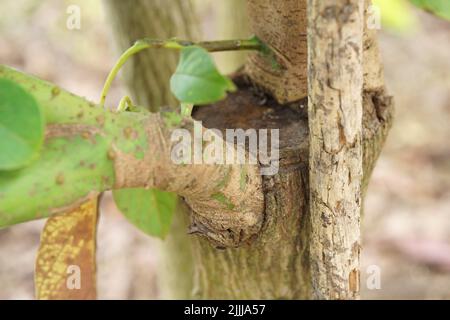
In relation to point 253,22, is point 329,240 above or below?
below

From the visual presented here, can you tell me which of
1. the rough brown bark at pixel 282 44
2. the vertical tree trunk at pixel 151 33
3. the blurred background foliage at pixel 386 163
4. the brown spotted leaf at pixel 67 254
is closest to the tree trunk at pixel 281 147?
the rough brown bark at pixel 282 44

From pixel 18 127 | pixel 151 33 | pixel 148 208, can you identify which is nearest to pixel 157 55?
pixel 151 33

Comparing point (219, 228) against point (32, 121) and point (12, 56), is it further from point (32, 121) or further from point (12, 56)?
point (12, 56)

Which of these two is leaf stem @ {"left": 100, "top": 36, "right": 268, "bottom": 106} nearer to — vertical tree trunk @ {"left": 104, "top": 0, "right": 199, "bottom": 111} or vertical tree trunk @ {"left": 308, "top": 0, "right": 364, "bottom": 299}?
vertical tree trunk @ {"left": 308, "top": 0, "right": 364, "bottom": 299}

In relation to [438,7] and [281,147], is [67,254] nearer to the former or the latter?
[281,147]

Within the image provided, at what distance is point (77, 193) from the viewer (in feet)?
1.98

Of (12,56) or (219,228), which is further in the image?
(12,56)

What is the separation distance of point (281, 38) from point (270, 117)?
4.4 inches

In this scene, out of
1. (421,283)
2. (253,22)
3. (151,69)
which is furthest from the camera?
(421,283)

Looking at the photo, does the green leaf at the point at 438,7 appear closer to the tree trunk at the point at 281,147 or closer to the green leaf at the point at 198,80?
the tree trunk at the point at 281,147

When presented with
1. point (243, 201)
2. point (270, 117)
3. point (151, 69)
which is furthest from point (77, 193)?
point (151, 69)

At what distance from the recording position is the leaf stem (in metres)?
0.68

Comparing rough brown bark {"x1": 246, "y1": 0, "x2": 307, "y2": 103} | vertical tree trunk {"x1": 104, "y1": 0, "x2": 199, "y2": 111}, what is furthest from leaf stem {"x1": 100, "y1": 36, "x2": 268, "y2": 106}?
vertical tree trunk {"x1": 104, "y1": 0, "x2": 199, "y2": 111}

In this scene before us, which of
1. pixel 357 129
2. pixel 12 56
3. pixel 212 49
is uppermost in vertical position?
pixel 12 56
